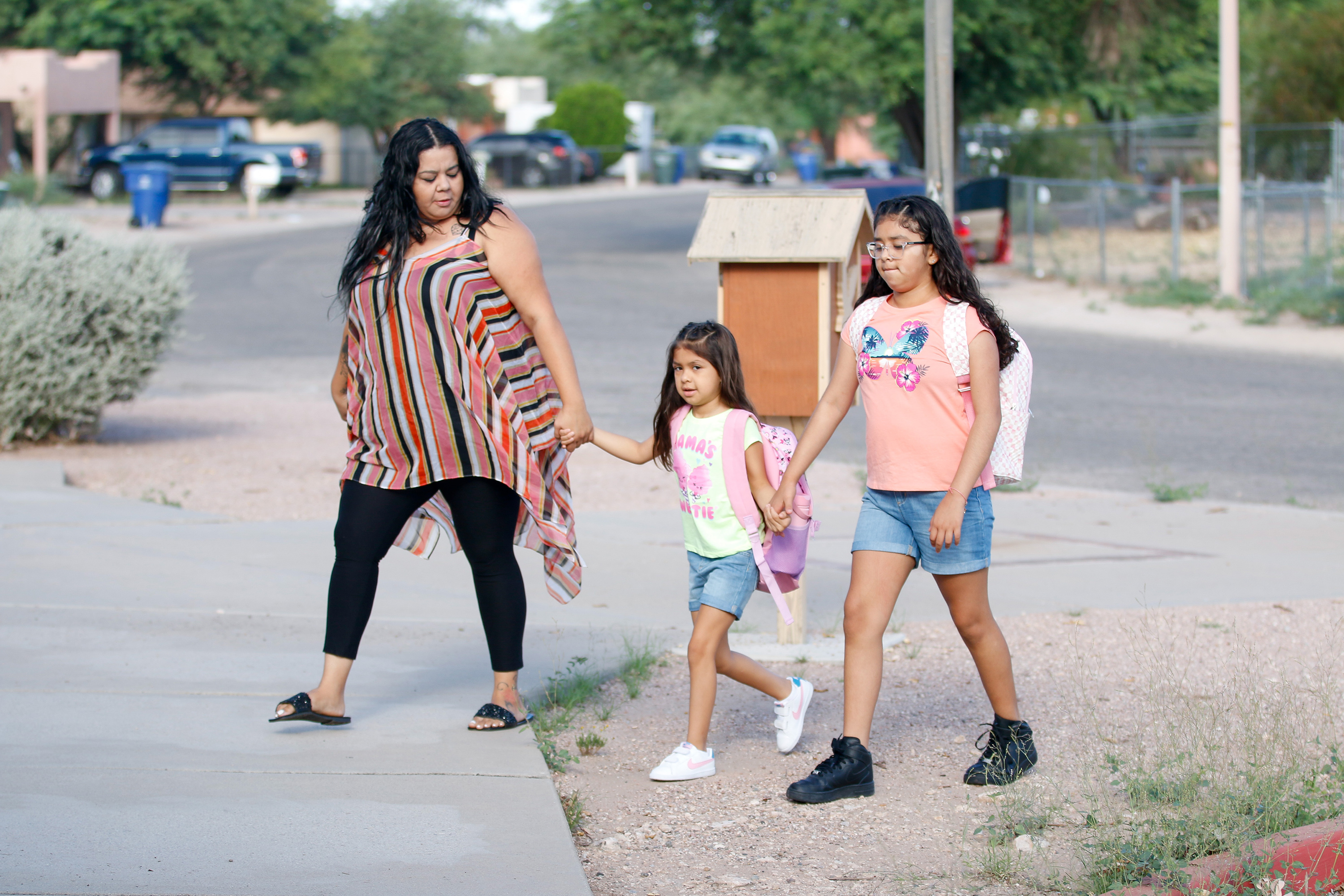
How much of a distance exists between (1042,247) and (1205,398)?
1301cm

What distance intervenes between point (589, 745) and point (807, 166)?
52.1 m

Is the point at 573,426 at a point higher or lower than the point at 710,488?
higher

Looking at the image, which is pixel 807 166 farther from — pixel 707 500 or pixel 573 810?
pixel 573 810

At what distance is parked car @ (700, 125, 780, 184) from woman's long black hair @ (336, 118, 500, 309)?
4301 cm

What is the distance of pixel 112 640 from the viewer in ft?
16.6

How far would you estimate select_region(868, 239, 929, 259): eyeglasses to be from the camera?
3781mm

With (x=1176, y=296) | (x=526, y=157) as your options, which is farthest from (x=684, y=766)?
(x=526, y=157)

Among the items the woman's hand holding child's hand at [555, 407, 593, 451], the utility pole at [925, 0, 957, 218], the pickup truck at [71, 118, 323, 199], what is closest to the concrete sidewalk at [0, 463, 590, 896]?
the woman's hand holding child's hand at [555, 407, 593, 451]

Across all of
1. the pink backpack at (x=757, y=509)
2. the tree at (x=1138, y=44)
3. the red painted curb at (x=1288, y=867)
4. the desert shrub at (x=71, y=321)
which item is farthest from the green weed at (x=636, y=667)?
the tree at (x=1138, y=44)

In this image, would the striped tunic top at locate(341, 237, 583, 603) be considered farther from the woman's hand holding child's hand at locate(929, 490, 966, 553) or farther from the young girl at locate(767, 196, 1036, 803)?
the woman's hand holding child's hand at locate(929, 490, 966, 553)

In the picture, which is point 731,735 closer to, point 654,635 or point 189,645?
point 654,635

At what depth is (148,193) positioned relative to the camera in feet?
85.9

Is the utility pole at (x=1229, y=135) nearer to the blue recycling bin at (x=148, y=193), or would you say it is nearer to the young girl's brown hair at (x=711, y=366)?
the young girl's brown hair at (x=711, y=366)

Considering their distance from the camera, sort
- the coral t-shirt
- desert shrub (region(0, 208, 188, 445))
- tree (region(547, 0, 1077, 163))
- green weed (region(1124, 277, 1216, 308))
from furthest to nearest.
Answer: tree (region(547, 0, 1077, 163)) → green weed (region(1124, 277, 1216, 308)) → desert shrub (region(0, 208, 188, 445)) → the coral t-shirt
